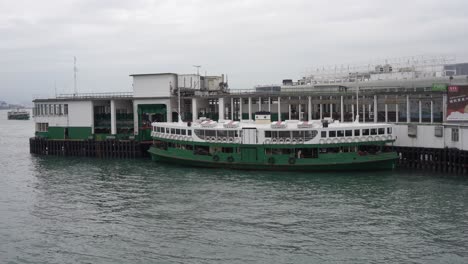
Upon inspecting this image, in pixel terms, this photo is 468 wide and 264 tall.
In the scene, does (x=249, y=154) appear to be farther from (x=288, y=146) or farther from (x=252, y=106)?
(x=252, y=106)

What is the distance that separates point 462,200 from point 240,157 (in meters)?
21.8

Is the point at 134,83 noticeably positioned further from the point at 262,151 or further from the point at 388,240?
the point at 388,240

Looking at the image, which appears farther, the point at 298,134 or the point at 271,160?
the point at 298,134

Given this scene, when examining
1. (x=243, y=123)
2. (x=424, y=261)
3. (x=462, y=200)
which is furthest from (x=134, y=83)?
(x=424, y=261)

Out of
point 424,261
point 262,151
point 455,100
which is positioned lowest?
point 424,261

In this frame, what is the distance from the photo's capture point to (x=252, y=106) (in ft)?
213

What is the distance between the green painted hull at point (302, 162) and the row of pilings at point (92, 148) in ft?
39.8

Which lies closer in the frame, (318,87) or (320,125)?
(320,125)

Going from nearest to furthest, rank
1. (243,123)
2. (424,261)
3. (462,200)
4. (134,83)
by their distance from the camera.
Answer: (424,261), (462,200), (243,123), (134,83)

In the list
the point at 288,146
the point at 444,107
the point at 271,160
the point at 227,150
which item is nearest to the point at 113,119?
the point at 227,150

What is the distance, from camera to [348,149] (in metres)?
47.0

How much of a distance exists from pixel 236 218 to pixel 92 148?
3921cm

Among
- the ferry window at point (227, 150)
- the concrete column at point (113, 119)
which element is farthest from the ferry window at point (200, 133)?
the concrete column at point (113, 119)

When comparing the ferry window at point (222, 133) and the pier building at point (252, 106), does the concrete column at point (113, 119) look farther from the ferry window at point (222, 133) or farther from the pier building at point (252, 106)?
the ferry window at point (222, 133)
